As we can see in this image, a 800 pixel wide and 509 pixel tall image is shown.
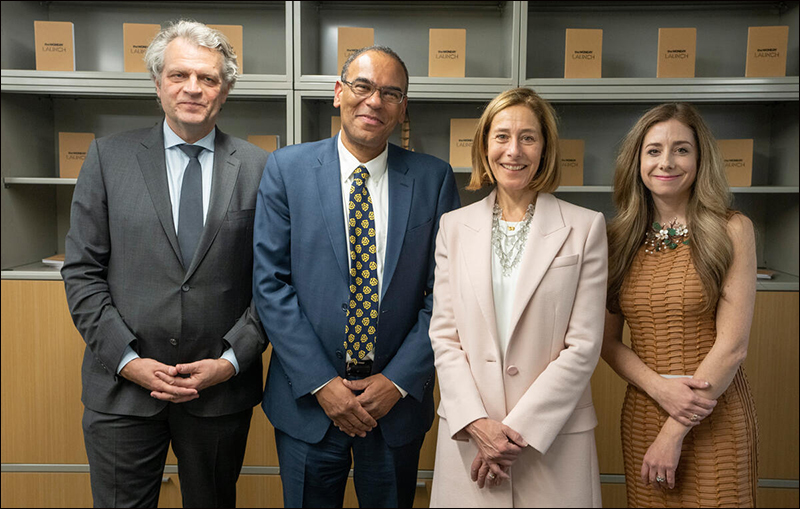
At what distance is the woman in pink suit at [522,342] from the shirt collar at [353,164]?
1.20 ft

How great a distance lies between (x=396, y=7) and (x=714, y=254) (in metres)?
2.06

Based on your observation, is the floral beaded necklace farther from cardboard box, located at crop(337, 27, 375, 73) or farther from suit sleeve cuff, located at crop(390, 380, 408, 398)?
cardboard box, located at crop(337, 27, 375, 73)

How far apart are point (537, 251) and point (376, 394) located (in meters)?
0.59

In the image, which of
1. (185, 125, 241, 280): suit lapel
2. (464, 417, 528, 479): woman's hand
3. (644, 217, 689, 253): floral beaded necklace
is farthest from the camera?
(185, 125, 241, 280): suit lapel

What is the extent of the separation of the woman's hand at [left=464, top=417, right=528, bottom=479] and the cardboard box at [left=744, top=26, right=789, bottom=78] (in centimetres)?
212

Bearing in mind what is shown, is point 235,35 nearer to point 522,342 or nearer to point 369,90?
point 369,90

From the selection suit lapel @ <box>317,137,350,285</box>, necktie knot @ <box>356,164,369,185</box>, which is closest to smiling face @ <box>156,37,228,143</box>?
suit lapel @ <box>317,137,350,285</box>

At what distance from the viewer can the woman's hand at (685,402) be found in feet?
4.82

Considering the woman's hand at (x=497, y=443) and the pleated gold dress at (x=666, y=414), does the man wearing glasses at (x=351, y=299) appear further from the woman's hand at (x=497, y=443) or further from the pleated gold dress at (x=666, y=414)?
the pleated gold dress at (x=666, y=414)

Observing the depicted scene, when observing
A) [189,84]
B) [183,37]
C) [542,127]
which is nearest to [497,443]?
[542,127]

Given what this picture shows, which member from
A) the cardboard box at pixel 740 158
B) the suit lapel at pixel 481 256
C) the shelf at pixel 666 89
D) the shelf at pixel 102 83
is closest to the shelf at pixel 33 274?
the shelf at pixel 102 83

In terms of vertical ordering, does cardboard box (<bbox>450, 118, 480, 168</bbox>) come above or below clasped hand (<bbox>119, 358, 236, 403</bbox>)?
above

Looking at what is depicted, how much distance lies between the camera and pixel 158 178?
172 centimetres

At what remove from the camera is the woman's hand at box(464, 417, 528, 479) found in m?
1.37
